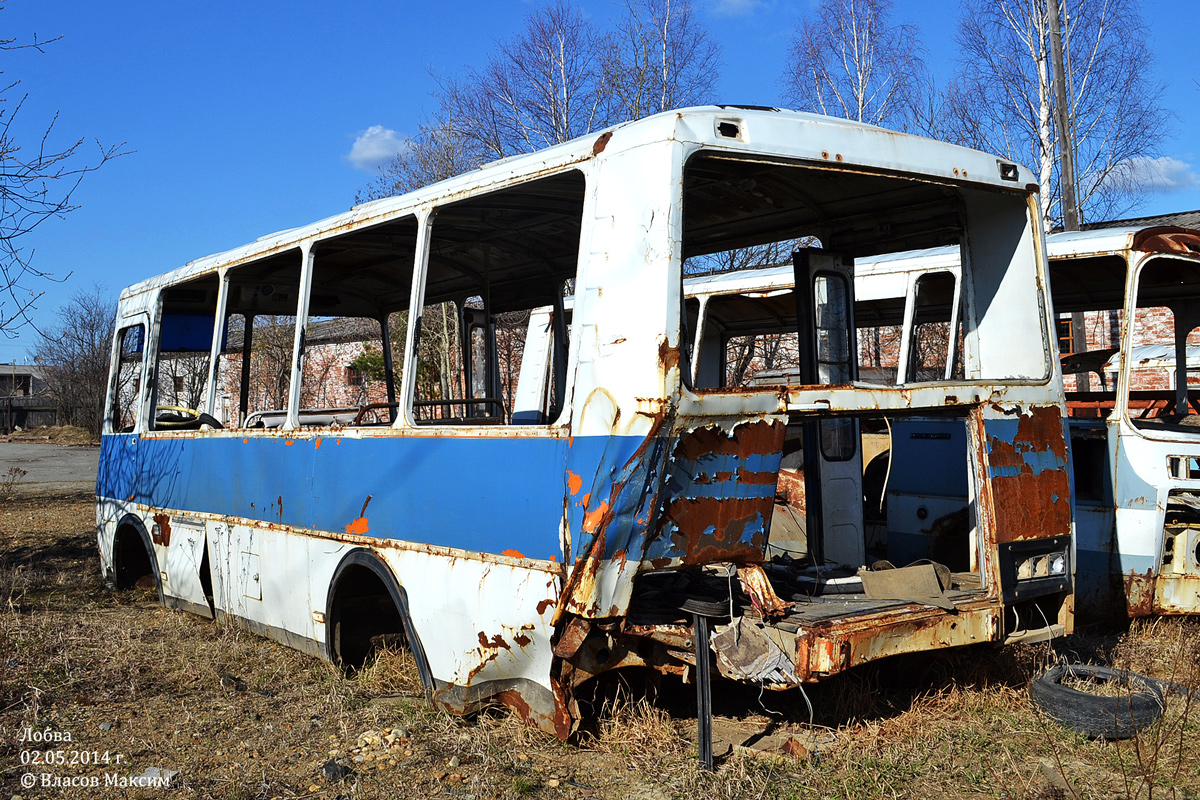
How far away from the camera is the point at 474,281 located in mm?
6742

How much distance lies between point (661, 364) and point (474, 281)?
3479 mm

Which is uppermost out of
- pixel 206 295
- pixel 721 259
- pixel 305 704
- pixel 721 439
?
pixel 721 259

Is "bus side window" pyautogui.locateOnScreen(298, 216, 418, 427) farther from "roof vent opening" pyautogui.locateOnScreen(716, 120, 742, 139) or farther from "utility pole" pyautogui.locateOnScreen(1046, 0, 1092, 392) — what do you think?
"utility pole" pyautogui.locateOnScreen(1046, 0, 1092, 392)

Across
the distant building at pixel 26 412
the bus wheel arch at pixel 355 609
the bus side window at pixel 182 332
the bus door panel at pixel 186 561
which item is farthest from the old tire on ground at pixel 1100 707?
the distant building at pixel 26 412

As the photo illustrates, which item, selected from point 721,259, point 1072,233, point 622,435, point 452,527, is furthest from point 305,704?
point 721,259

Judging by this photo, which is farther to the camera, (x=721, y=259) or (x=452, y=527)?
(x=721, y=259)

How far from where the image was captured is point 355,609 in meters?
5.34

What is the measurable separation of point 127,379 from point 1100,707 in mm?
7259

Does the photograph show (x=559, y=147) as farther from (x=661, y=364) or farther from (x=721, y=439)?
(x=721, y=439)

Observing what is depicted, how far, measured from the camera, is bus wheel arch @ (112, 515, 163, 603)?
784cm

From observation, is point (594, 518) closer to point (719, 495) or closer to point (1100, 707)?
point (719, 495)

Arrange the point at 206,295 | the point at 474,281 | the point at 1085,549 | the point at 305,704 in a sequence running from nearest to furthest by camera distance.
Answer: the point at 305,704 < the point at 1085,549 < the point at 474,281 < the point at 206,295

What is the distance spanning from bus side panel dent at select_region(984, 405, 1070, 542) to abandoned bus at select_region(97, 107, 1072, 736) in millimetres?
15

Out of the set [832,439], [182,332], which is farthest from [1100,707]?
[182,332]
